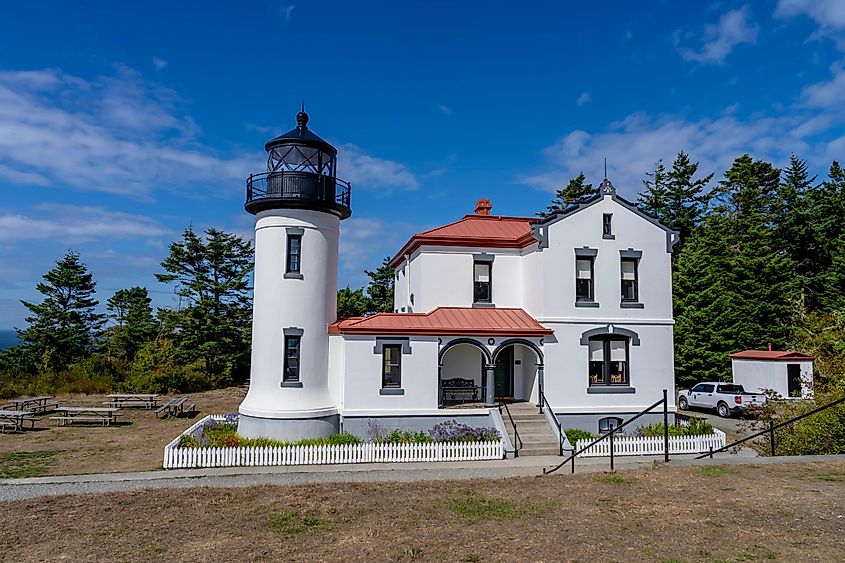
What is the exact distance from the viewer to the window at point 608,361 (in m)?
19.8

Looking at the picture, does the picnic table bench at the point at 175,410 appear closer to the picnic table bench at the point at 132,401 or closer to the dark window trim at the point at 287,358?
the picnic table bench at the point at 132,401

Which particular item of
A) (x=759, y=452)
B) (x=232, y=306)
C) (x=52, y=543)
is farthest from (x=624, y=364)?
(x=232, y=306)

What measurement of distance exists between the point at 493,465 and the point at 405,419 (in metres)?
3.68

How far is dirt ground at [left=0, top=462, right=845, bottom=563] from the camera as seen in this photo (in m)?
8.16

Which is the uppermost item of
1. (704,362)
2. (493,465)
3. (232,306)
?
(232,306)

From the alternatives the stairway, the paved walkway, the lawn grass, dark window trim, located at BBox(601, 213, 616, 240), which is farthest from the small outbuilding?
the lawn grass

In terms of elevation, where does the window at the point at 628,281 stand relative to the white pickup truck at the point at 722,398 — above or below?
above

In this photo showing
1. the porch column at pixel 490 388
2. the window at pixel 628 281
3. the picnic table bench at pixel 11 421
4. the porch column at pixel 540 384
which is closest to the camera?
the porch column at pixel 490 388

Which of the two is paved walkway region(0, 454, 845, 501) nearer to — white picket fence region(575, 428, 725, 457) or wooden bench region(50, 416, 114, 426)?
white picket fence region(575, 428, 725, 457)

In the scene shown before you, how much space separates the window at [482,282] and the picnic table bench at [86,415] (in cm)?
1583

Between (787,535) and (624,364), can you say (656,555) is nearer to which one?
(787,535)

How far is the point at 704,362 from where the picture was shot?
3250 centimetres

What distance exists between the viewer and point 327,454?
52.5 ft

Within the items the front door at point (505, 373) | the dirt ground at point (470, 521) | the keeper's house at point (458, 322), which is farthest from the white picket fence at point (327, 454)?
the front door at point (505, 373)
